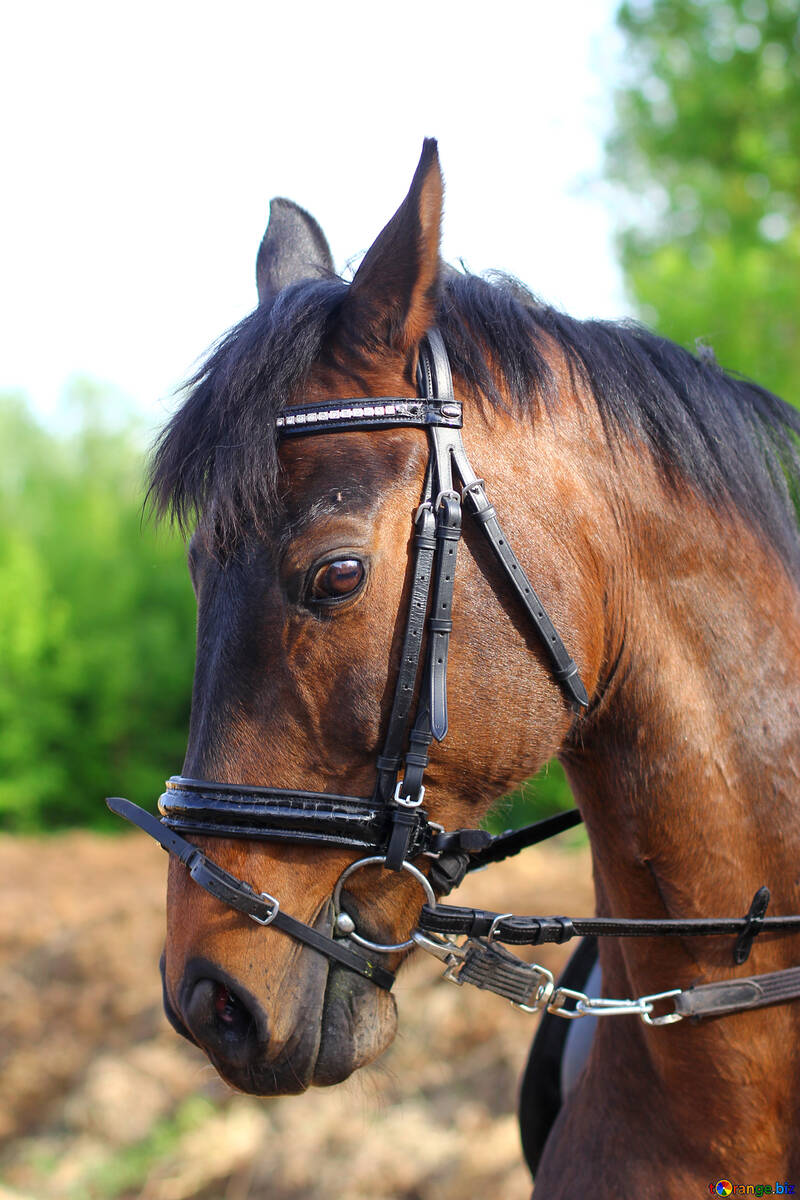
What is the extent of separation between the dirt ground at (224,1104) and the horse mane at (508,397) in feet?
9.13

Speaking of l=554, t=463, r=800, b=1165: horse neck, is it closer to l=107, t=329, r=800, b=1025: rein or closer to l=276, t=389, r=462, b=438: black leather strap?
l=107, t=329, r=800, b=1025: rein

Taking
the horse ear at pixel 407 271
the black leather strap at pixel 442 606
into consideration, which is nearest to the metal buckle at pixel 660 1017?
the black leather strap at pixel 442 606

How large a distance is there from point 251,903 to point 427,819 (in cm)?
39

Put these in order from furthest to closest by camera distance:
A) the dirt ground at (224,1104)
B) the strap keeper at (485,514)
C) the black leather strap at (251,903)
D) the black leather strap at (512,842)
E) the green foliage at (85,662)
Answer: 1. the green foliage at (85,662)
2. the dirt ground at (224,1104)
3. the black leather strap at (512,842)
4. the strap keeper at (485,514)
5. the black leather strap at (251,903)

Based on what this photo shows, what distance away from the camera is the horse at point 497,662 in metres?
1.88

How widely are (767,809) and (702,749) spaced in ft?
0.66

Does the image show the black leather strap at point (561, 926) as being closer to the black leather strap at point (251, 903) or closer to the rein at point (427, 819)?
the rein at point (427, 819)

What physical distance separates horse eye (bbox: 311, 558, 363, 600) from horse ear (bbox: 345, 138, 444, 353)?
542mm

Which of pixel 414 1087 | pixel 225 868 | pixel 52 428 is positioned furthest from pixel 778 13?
pixel 52 428

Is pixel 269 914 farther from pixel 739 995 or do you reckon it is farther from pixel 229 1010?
pixel 739 995

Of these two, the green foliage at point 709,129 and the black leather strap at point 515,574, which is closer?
the black leather strap at point 515,574

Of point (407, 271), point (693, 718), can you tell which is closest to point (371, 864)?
point (693, 718)

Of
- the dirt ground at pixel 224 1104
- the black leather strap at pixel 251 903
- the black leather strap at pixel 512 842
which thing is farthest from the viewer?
the dirt ground at pixel 224 1104

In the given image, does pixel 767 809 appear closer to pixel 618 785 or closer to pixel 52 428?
pixel 618 785
